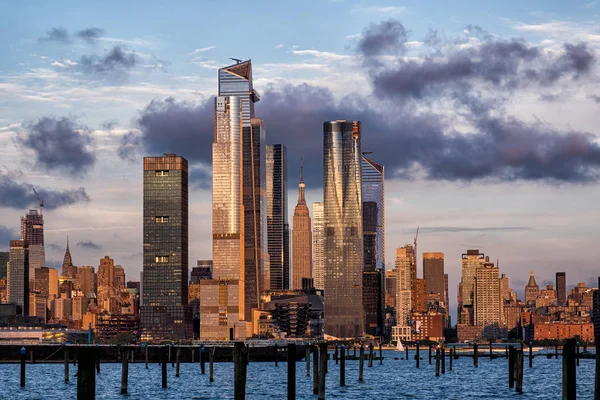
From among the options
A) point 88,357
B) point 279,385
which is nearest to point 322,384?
point 279,385

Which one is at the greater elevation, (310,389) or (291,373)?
(291,373)

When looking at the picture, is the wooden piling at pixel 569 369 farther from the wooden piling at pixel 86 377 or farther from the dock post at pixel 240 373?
the wooden piling at pixel 86 377

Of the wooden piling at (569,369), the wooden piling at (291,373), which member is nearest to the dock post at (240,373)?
the wooden piling at (291,373)

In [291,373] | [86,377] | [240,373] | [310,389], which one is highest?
[86,377]

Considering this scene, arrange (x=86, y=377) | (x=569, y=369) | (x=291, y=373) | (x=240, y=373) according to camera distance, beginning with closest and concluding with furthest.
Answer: (x=86, y=377), (x=240, y=373), (x=569, y=369), (x=291, y=373)

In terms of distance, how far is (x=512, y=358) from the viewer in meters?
128

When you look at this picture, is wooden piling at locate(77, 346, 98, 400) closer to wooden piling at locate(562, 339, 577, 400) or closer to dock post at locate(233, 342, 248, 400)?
dock post at locate(233, 342, 248, 400)

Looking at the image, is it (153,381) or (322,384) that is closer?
(322,384)

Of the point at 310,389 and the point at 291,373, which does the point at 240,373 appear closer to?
the point at 291,373

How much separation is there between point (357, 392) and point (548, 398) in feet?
74.3

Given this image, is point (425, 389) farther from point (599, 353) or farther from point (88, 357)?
point (88, 357)

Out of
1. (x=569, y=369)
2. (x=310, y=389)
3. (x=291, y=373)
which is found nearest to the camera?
(x=569, y=369)

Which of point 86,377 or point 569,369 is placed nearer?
point 86,377

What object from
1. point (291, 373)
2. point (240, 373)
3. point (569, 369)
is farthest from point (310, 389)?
point (240, 373)
